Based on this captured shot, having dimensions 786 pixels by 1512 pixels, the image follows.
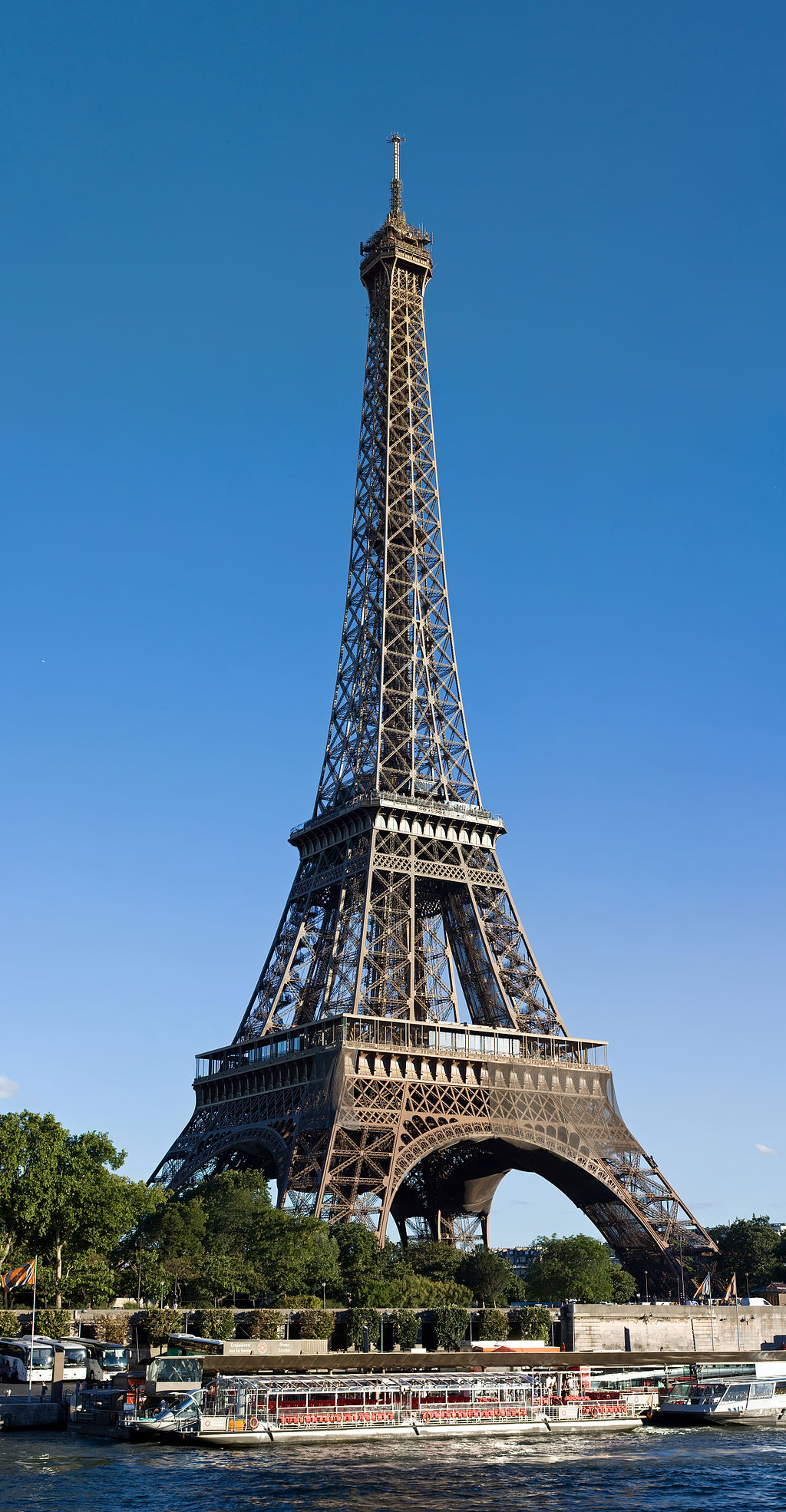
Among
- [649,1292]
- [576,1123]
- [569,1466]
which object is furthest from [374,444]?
[569,1466]

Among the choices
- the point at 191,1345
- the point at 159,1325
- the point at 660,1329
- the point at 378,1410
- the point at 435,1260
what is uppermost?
the point at 435,1260

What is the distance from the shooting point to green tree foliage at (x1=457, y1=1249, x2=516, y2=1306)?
260ft

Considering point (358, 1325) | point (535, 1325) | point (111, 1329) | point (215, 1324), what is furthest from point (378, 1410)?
point (535, 1325)

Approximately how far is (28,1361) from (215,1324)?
9559 mm

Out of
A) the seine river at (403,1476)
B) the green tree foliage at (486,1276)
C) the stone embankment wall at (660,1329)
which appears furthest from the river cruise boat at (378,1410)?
the green tree foliage at (486,1276)

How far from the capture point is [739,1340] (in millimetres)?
82062

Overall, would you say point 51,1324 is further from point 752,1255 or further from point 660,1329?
point 752,1255

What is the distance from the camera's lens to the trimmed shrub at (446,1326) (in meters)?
70.9

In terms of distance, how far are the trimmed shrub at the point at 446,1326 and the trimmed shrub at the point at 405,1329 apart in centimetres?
159

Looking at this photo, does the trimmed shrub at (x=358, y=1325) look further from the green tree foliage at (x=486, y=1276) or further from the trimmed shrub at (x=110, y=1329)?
the green tree foliage at (x=486, y=1276)

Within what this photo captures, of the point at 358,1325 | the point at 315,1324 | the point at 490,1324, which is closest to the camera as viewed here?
the point at 315,1324

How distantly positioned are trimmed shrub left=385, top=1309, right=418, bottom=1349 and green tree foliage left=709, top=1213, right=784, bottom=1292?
4470cm

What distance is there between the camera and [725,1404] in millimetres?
62312

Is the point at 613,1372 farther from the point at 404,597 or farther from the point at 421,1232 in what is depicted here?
the point at 404,597
